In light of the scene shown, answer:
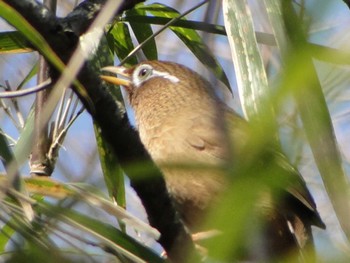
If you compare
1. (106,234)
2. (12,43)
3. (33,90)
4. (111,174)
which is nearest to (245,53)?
Result: (33,90)

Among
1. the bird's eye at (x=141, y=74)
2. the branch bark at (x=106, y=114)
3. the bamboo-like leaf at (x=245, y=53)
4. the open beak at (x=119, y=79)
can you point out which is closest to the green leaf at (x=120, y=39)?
the open beak at (x=119, y=79)

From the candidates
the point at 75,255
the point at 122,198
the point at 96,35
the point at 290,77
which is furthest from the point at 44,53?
the point at 122,198

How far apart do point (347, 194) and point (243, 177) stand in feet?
1.24

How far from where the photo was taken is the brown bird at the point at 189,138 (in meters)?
3.59

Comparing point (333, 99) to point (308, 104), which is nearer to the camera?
point (333, 99)

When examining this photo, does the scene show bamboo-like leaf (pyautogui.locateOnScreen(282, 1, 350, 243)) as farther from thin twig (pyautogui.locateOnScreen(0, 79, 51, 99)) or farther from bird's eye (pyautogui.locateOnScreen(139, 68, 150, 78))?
bird's eye (pyautogui.locateOnScreen(139, 68, 150, 78))

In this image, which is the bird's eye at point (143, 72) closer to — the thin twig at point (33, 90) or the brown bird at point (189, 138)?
the brown bird at point (189, 138)

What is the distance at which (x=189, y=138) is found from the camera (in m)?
3.95

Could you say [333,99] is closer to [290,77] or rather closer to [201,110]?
[290,77]

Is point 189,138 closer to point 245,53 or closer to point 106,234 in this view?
point 245,53

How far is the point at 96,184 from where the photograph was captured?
72.5 inches

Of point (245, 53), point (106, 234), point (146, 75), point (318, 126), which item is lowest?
point (106, 234)

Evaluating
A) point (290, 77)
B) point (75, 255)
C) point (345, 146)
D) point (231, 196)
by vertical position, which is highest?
point (290, 77)

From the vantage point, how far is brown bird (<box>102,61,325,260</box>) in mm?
3590
